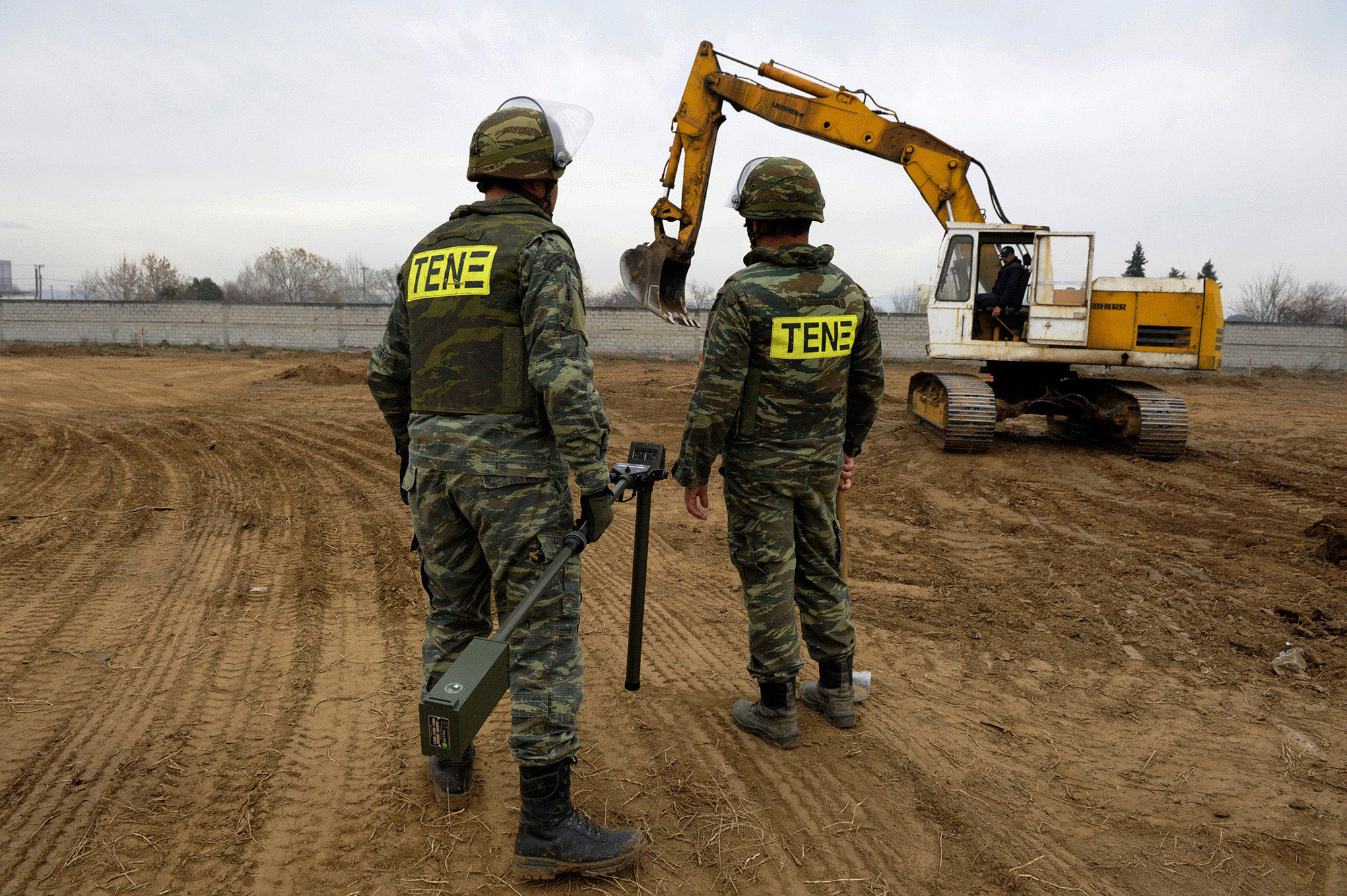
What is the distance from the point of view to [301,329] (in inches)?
1139

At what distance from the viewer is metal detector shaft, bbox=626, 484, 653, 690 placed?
3.07m

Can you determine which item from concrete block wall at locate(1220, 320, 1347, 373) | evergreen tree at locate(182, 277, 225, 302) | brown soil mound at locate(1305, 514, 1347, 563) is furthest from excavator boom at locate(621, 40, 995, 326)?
evergreen tree at locate(182, 277, 225, 302)

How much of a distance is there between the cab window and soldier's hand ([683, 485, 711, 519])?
7.92m

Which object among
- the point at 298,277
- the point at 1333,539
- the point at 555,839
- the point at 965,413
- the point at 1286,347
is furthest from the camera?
the point at 298,277

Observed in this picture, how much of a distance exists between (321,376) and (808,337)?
54.5 feet

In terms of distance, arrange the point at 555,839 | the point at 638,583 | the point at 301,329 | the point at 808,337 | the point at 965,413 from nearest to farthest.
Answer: the point at 555,839 < the point at 638,583 < the point at 808,337 < the point at 965,413 < the point at 301,329

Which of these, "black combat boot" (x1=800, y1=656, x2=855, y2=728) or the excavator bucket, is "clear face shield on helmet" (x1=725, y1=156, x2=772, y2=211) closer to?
"black combat boot" (x1=800, y1=656, x2=855, y2=728)

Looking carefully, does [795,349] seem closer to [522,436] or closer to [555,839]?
[522,436]

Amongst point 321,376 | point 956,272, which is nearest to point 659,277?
point 956,272

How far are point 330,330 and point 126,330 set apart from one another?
725cm

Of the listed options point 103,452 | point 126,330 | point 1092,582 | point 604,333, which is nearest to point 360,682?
point 1092,582

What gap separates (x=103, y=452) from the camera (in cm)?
889

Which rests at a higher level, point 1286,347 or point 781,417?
point 1286,347

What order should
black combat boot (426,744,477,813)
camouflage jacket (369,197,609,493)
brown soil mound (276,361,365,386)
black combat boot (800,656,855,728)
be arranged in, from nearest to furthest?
camouflage jacket (369,197,609,493)
black combat boot (426,744,477,813)
black combat boot (800,656,855,728)
brown soil mound (276,361,365,386)
